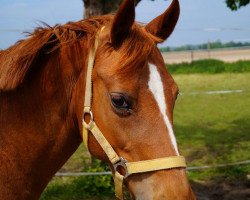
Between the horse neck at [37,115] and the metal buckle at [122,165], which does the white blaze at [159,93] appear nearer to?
the metal buckle at [122,165]

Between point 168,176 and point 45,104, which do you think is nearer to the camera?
point 168,176

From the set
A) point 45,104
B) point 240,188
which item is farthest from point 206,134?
point 45,104

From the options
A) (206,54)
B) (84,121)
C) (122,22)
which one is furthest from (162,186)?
(206,54)

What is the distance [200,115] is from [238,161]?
3.57m

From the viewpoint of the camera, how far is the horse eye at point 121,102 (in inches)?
71.8

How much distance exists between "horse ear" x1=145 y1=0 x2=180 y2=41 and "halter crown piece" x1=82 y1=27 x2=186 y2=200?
12.8 inches

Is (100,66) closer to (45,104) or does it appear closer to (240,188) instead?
(45,104)

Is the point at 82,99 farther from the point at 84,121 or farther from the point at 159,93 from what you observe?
the point at 159,93

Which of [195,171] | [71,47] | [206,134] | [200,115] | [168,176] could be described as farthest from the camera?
Result: [200,115]

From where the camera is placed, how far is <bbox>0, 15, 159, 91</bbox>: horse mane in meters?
1.93

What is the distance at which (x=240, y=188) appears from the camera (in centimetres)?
525

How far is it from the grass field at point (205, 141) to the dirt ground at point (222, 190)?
0.10 m


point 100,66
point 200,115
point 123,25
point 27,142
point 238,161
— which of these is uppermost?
point 123,25

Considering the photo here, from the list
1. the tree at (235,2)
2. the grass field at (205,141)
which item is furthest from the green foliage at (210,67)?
the tree at (235,2)
